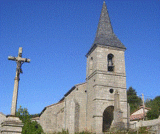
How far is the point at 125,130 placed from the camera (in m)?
16.0

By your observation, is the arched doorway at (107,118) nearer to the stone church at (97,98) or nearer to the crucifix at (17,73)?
the stone church at (97,98)

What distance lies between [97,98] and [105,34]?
8.10 m

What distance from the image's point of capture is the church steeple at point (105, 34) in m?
22.5

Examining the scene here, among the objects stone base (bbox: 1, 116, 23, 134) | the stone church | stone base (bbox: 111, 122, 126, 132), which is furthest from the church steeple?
stone base (bbox: 1, 116, 23, 134)

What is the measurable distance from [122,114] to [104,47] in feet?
24.6

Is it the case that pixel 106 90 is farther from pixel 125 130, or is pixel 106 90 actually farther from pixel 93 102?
pixel 125 130

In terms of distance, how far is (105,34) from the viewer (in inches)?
933

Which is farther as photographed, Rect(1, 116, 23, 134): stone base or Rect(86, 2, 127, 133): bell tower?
Rect(86, 2, 127, 133): bell tower

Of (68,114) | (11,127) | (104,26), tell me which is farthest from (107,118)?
(11,127)

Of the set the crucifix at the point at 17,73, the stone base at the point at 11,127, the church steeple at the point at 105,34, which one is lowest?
the stone base at the point at 11,127

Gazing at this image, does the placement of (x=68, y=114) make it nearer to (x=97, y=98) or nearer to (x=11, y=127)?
(x=97, y=98)

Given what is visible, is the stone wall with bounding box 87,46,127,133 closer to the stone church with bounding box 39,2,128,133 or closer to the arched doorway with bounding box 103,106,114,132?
the stone church with bounding box 39,2,128,133

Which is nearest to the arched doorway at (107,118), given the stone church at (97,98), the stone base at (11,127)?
the stone church at (97,98)

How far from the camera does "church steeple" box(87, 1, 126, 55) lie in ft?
74.0
